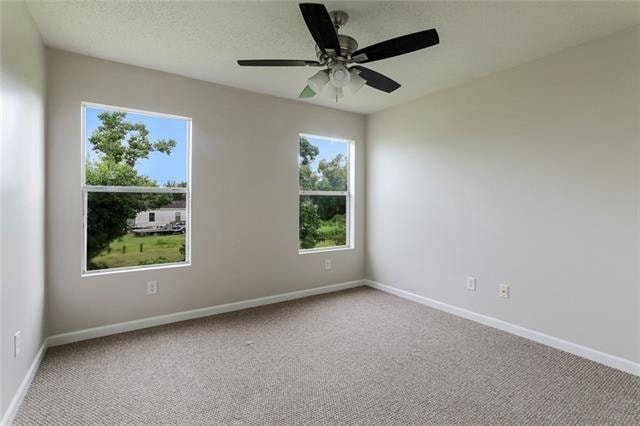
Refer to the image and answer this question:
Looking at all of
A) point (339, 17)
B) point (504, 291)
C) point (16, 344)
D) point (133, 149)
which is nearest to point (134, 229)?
point (133, 149)

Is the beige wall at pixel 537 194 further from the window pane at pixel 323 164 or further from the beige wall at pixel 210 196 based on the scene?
the beige wall at pixel 210 196

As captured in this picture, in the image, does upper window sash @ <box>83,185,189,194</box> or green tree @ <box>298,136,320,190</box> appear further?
green tree @ <box>298,136,320,190</box>

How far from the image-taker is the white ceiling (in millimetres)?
2100

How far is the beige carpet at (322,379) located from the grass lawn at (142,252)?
2.18 ft

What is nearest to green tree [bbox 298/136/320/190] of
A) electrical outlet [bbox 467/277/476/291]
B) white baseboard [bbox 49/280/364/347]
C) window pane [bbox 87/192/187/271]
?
white baseboard [bbox 49/280/364/347]

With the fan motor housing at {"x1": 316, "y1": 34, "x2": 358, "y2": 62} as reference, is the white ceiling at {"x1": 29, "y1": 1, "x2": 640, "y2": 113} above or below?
above

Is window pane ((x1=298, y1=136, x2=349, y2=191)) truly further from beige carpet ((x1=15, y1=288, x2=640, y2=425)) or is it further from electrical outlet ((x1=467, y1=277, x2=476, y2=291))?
electrical outlet ((x1=467, y1=277, x2=476, y2=291))

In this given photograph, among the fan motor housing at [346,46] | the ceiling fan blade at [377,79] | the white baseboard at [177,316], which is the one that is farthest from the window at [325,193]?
the fan motor housing at [346,46]

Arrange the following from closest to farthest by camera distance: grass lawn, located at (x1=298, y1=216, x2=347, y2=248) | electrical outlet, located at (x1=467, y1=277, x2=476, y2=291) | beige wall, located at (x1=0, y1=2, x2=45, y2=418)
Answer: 1. beige wall, located at (x1=0, y1=2, x2=45, y2=418)
2. electrical outlet, located at (x1=467, y1=277, x2=476, y2=291)
3. grass lawn, located at (x1=298, y1=216, x2=347, y2=248)

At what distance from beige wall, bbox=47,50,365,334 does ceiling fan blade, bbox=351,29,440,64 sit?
1861mm

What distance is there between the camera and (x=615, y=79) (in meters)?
2.39

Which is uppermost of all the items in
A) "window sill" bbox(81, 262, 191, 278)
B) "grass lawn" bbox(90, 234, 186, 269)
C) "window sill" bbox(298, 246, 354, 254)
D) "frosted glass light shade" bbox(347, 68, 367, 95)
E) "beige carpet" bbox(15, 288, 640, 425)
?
"frosted glass light shade" bbox(347, 68, 367, 95)

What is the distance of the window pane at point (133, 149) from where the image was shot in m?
2.94

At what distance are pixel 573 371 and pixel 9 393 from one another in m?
3.58
